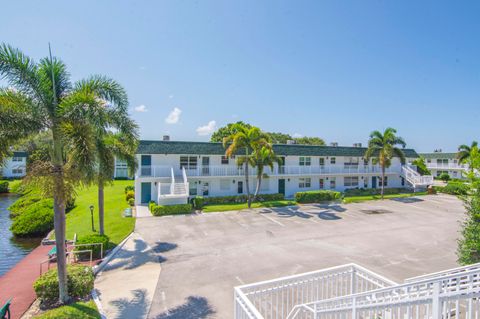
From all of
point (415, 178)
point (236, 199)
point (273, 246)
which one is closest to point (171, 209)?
point (236, 199)

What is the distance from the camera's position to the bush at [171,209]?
69.8ft

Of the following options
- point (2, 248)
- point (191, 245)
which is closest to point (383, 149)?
point (191, 245)

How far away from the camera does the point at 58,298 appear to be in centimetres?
859

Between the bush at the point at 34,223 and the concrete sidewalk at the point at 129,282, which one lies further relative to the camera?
the bush at the point at 34,223

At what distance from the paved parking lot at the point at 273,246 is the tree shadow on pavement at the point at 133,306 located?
1.07 feet

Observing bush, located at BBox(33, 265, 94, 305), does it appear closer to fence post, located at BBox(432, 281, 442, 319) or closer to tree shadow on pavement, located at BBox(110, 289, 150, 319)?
tree shadow on pavement, located at BBox(110, 289, 150, 319)

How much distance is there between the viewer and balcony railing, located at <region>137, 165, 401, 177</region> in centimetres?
2520

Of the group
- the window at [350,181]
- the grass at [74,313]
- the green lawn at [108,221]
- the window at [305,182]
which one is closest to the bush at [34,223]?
the green lawn at [108,221]

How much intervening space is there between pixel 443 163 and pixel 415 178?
82.4 feet

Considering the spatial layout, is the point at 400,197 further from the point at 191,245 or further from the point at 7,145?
the point at 7,145

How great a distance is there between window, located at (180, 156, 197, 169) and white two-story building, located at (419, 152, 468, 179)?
49833mm

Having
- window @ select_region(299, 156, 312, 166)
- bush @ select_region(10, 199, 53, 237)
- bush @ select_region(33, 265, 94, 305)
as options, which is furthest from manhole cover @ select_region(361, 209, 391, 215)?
bush @ select_region(10, 199, 53, 237)

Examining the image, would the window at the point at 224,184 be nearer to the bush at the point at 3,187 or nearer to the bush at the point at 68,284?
the bush at the point at 68,284

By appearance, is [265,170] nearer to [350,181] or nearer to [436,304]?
[350,181]
